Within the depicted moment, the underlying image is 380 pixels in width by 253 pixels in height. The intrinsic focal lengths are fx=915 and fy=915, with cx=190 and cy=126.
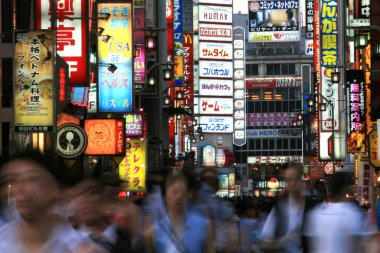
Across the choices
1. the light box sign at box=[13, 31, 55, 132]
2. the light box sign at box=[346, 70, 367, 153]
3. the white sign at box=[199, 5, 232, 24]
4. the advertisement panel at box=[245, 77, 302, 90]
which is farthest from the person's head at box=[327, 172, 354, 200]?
the advertisement panel at box=[245, 77, 302, 90]

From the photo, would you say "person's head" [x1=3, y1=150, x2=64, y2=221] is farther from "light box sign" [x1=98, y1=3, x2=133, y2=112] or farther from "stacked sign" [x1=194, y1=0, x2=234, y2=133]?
"stacked sign" [x1=194, y1=0, x2=234, y2=133]

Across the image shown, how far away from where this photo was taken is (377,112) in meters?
35.0

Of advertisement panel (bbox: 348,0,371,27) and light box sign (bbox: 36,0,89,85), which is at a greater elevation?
advertisement panel (bbox: 348,0,371,27)

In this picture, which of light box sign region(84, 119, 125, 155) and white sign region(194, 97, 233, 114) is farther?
white sign region(194, 97, 233, 114)

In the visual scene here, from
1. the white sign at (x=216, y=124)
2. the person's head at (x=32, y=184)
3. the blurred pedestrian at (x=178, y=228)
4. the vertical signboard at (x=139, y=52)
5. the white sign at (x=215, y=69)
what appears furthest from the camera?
the white sign at (x=216, y=124)

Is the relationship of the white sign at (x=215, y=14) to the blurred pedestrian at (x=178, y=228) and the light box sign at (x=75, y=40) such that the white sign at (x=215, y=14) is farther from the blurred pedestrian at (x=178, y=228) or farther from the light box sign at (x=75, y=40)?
the blurred pedestrian at (x=178, y=228)

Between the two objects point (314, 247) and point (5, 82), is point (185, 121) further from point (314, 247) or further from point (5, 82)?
point (314, 247)

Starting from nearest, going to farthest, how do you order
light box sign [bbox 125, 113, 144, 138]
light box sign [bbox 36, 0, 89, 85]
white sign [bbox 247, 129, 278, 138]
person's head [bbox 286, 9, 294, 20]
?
light box sign [bbox 36, 0, 89, 85] < light box sign [bbox 125, 113, 144, 138] < person's head [bbox 286, 9, 294, 20] < white sign [bbox 247, 129, 278, 138]

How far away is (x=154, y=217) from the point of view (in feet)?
27.0

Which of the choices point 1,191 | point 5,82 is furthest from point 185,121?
Answer: point 1,191

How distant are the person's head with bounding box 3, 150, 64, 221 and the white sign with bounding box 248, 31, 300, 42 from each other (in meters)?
98.4

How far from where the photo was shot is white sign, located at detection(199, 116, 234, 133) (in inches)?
3204

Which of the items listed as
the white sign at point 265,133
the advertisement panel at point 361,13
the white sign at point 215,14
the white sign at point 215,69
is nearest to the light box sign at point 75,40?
the advertisement panel at point 361,13

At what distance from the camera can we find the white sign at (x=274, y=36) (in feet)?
335
